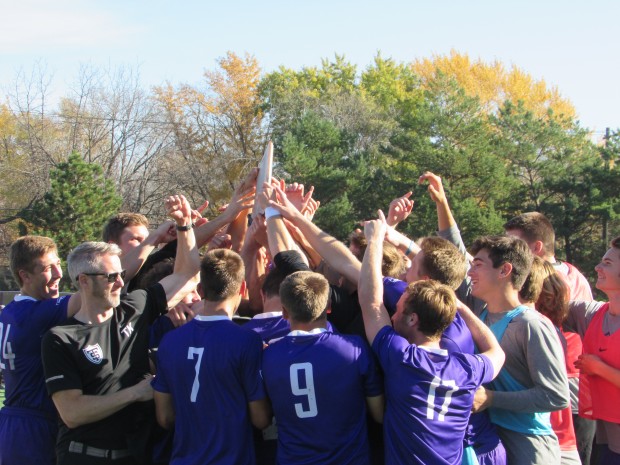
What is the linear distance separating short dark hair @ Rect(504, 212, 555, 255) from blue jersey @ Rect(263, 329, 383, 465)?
237cm

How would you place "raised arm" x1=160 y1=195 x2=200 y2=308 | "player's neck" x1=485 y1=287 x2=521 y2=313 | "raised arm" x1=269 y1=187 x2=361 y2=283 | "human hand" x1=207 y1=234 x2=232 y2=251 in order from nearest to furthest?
1. "player's neck" x1=485 y1=287 x2=521 y2=313
2. "raised arm" x1=269 y1=187 x2=361 y2=283
3. "raised arm" x1=160 y1=195 x2=200 y2=308
4. "human hand" x1=207 y1=234 x2=232 y2=251

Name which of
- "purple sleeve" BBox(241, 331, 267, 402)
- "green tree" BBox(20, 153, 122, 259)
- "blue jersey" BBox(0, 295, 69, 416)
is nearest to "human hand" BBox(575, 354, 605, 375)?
"purple sleeve" BBox(241, 331, 267, 402)

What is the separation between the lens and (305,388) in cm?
354

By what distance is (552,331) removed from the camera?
392 cm

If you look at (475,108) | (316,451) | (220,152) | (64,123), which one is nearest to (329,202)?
(475,108)

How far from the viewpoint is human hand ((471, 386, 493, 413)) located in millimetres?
3754

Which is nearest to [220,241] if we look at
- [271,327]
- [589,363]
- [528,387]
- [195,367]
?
[271,327]

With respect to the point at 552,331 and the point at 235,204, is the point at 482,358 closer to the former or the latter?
the point at 552,331

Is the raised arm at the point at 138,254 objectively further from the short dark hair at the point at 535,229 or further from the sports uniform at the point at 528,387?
the short dark hair at the point at 535,229

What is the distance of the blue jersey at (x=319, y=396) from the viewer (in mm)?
3535

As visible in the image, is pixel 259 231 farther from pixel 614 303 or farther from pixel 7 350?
pixel 614 303

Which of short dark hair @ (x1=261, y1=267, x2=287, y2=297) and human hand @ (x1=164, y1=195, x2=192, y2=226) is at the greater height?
human hand @ (x1=164, y1=195, x2=192, y2=226)

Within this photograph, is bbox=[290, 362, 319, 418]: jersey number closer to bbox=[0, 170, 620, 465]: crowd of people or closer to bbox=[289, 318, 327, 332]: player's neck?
bbox=[0, 170, 620, 465]: crowd of people

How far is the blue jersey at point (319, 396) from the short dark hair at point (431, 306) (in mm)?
339
